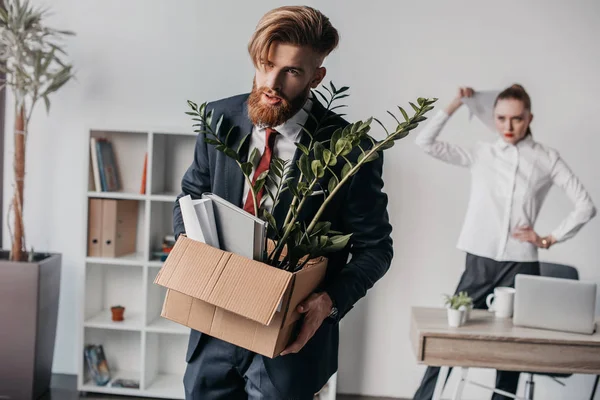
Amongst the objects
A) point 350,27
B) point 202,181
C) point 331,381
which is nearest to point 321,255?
point 202,181

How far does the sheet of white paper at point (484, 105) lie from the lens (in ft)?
13.4

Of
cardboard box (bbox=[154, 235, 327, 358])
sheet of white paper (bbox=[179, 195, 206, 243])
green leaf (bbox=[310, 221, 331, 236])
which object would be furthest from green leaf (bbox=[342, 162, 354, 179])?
sheet of white paper (bbox=[179, 195, 206, 243])

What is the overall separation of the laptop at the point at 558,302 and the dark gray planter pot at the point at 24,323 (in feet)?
8.37

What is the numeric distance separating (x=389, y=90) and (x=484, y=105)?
57 centimetres

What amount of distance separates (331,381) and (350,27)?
83.0 inches

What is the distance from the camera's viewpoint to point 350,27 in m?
4.12

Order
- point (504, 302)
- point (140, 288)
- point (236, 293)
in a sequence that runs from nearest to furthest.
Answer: point (236, 293) < point (504, 302) < point (140, 288)

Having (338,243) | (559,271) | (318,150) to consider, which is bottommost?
(559,271)

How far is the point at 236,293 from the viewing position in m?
1.43

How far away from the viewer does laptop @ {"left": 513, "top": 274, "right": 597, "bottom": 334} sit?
10.3 ft

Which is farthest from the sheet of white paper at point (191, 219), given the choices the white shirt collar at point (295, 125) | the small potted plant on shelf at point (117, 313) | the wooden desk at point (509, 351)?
the small potted plant on shelf at point (117, 313)

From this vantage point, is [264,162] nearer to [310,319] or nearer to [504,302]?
[310,319]

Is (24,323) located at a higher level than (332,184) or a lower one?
lower

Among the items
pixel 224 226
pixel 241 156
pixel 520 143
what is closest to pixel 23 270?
pixel 241 156
